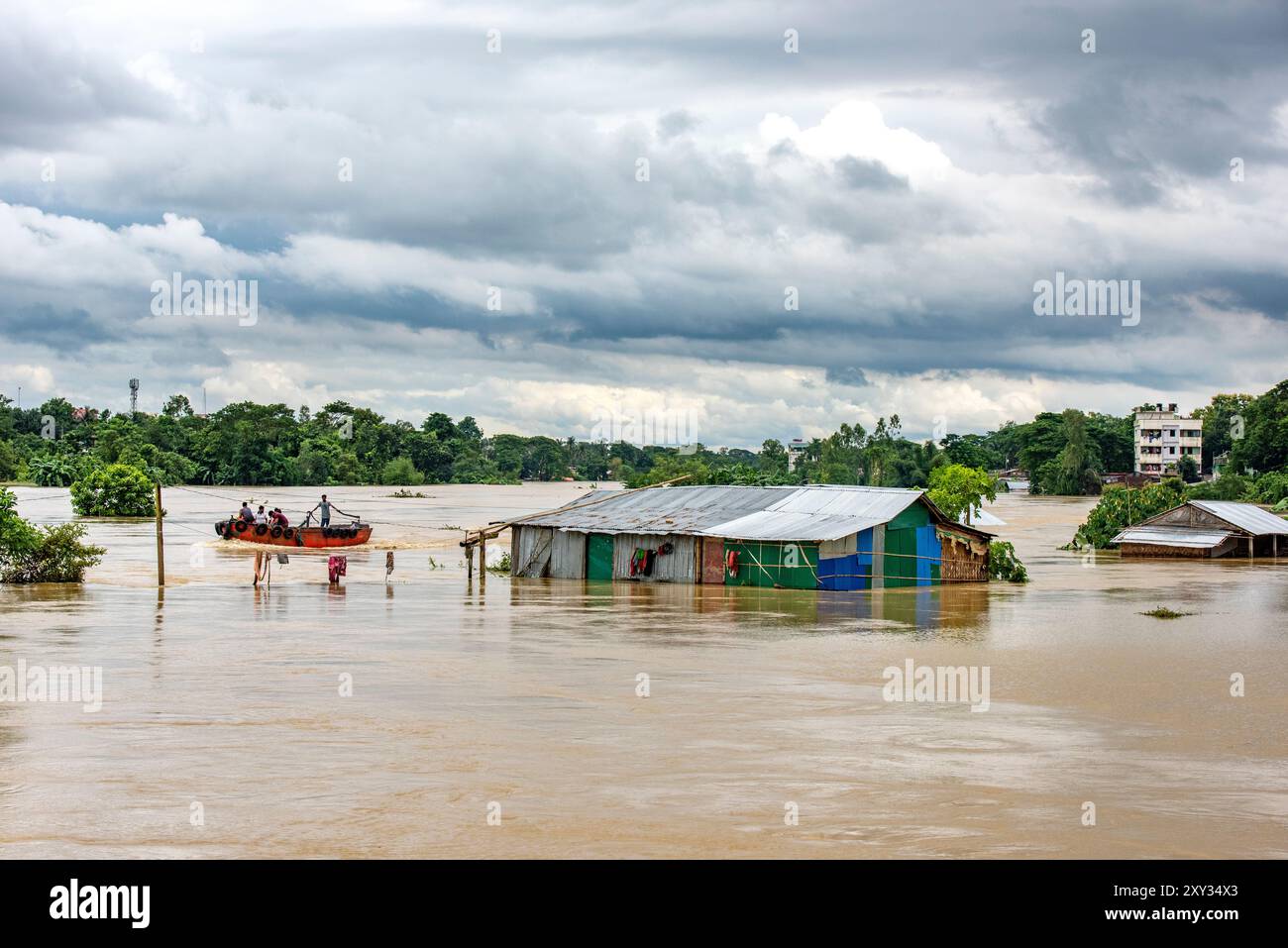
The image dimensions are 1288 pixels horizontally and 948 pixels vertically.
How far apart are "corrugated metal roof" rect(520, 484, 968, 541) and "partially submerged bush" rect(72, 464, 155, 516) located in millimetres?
35039

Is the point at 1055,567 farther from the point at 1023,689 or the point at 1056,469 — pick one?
the point at 1056,469

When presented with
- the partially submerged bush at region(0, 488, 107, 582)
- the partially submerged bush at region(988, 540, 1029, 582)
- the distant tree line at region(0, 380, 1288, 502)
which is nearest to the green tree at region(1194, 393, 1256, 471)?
the distant tree line at region(0, 380, 1288, 502)

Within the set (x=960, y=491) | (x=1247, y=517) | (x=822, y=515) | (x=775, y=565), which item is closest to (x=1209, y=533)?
(x=1247, y=517)

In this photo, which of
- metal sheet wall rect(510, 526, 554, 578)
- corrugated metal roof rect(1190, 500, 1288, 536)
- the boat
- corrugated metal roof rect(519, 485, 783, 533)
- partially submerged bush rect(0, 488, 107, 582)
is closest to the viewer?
partially submerged bush rect(0, 488, 107, 582)

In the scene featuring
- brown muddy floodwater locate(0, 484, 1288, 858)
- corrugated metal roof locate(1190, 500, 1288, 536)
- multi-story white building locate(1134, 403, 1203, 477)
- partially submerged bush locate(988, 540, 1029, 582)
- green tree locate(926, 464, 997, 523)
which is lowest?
brown muddy floodwater locate(0, 484, 1288, 858)

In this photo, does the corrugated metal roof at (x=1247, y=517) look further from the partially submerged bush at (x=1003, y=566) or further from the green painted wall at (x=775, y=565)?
the green painted wall at (x=775, y=565)

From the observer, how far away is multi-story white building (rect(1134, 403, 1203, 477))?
98.4 meters

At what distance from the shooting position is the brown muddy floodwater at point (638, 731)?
10227mm

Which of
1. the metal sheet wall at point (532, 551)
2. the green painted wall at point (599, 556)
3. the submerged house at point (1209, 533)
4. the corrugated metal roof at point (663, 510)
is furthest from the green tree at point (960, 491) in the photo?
the metal sheet wall at point (532, 551)

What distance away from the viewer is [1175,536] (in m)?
43.1

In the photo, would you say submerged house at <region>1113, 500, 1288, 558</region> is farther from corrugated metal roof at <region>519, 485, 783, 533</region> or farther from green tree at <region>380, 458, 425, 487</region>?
green tree at <region>380, 458, 425, 487</region>

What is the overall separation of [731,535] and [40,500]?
60437mm

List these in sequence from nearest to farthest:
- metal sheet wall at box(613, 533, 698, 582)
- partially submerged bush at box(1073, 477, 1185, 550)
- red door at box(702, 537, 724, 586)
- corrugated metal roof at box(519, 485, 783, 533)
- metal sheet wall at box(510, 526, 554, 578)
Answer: red door at box(702, 537, 724, 586), metal sheet wall at box(613, 533, 698, 582), corrugated metal roof at box(519, 485, 783, 533), metal sheet wall at box(510, 526, 554, 578), partially submerged bush at box(1073, 477, 1185, 550)

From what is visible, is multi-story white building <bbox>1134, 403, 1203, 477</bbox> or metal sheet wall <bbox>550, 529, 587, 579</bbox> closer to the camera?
metal sheet wall <bbox>550, 529, 587, 579</bbox>
